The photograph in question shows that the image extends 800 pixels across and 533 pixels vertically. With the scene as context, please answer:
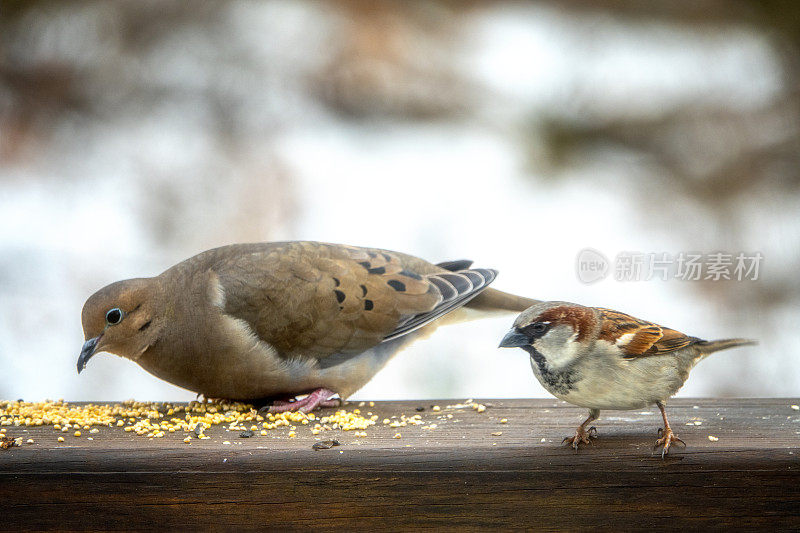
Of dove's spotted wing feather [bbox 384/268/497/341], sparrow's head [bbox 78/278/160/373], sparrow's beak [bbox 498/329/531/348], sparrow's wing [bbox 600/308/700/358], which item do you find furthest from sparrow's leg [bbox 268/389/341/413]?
sparrow's wing [bbox 600/308/700/358]

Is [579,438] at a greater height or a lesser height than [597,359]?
lesser

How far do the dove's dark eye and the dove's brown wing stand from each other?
0.34 meters

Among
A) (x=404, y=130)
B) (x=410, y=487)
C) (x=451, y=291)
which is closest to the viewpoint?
(x=410, y=487)

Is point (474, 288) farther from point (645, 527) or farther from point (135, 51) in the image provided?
point (135, 51)

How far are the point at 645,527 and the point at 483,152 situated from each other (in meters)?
2.49

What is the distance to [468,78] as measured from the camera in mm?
4125

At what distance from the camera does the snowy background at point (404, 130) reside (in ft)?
12.8

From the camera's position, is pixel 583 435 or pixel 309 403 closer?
pixel 583 435

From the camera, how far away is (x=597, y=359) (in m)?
2.06

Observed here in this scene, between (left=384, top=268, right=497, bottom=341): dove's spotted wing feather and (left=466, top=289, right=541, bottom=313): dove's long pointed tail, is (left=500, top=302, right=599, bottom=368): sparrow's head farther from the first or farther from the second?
(left=466, top=289, right=541, bottom=313): dove's long pointed tail

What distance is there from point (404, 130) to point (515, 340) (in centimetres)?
232

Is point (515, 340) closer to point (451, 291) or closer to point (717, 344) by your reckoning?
point (717, 344)

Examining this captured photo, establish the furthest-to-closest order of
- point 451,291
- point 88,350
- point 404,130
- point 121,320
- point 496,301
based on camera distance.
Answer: point 404,130, point 496,301, point 451,291, point 121,320, point 88,350

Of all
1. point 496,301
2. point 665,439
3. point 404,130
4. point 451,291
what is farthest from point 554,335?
point 404,130
